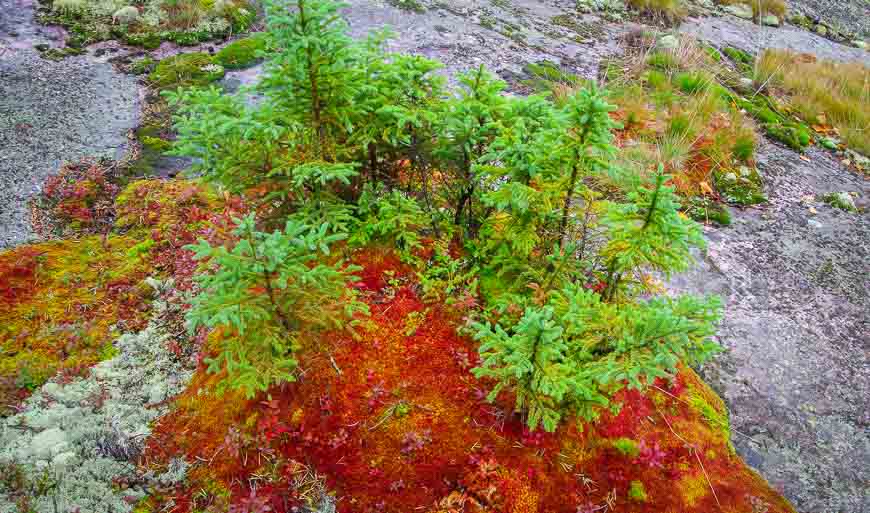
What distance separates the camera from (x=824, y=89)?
966cm

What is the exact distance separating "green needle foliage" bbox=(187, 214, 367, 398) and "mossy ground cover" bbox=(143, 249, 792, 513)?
0.43 m

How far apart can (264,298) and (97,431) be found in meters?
1.58

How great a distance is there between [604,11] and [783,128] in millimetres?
5158

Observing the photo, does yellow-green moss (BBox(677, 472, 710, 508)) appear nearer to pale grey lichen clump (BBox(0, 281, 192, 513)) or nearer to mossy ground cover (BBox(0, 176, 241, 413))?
pale grey lichen clump (BBox(0, 281, 192, 513))

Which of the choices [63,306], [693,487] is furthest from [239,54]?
[693,487]

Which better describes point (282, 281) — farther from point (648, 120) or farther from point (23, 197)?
point (648, 120)

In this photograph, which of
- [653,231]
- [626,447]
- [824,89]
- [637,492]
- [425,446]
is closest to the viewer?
[653,231]

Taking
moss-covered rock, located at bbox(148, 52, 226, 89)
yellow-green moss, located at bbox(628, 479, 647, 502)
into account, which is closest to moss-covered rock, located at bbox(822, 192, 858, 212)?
yellow-green moss, located at bbox(628, 479, 647, 502)

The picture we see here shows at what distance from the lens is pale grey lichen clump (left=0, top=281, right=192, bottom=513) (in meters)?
3.17

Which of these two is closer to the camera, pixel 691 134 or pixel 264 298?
pixel 264 298

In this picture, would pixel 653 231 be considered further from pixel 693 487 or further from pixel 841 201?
pixel 841 201

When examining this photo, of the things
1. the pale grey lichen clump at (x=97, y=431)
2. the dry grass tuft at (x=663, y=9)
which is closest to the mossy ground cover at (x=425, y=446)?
the pale grey lichen clump at (x=97, y=431)

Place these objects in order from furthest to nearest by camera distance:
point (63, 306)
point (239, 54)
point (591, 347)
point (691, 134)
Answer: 1. point (239, 54)
2. point (691, 134)
3. point (63, 306)
4. point (591, 347)

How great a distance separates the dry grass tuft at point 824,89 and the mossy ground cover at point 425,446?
306 inches
